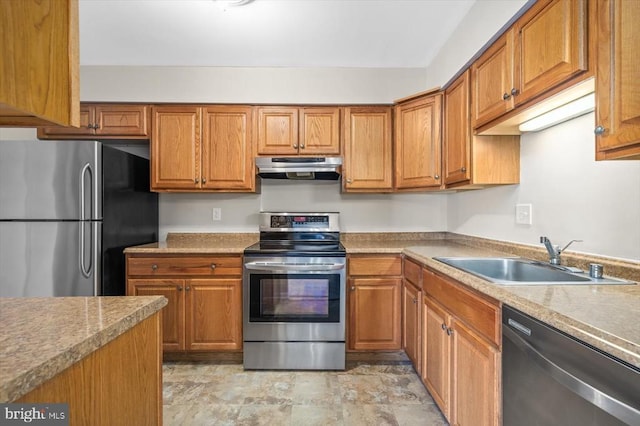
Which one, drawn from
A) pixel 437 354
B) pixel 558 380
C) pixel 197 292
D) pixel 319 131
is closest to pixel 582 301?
pixel 558 380

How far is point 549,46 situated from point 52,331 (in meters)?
1.83

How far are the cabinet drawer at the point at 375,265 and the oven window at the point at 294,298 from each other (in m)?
0.16

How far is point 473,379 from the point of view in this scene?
1.36 metres

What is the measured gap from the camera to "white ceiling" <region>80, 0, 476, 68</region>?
78.7 inches

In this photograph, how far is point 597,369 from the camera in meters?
0.74

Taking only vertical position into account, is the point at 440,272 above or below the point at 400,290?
above

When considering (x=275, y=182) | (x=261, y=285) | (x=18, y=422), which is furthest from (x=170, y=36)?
(x=18, y=422)

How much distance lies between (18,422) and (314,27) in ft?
7.83

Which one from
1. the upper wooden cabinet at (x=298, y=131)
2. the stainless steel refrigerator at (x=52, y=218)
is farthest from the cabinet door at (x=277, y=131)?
the stainless steel refrigerator at (x=52, y=218)

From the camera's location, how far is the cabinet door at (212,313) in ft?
7.92

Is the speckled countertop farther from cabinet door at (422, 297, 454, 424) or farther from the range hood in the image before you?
the range hood

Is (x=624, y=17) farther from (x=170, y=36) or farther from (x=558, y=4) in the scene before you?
(x=170, y=36)

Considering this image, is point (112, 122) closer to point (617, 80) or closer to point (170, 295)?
point (170, 295)

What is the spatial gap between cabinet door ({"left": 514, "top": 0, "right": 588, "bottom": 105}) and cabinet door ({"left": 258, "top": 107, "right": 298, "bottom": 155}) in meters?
1.69
